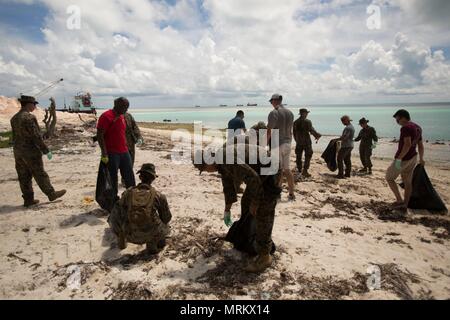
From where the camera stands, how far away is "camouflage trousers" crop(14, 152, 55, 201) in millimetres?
6020

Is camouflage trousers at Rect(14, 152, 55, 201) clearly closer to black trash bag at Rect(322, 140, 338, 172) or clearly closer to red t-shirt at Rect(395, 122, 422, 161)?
red t-shirt at Rect(395, 122, 422, 161)

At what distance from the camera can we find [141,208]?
4.04 m

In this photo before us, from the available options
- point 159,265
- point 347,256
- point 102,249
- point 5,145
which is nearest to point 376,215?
point 347,256

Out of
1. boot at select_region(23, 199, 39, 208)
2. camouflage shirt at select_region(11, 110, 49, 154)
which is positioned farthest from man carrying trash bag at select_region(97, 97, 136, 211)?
boot at select_region(23, 199, 39, 208)

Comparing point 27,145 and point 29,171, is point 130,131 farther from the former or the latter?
point 29,171

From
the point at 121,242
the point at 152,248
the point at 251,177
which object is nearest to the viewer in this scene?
the point at 251,177

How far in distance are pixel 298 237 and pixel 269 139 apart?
2.60m

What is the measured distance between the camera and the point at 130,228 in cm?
418

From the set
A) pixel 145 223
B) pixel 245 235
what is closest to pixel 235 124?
pixel 245 235

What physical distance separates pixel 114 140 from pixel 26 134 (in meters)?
1.96

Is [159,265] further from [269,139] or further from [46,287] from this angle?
[269,139]

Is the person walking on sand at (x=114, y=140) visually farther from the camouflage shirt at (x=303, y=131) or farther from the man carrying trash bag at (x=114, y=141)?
the camouflage shirt at (x=303, y=131)

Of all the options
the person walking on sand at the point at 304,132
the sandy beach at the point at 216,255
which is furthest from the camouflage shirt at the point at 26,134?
the person walking on sand at the point at 304,132

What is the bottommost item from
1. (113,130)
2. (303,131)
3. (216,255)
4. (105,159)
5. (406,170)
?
(216,255)
